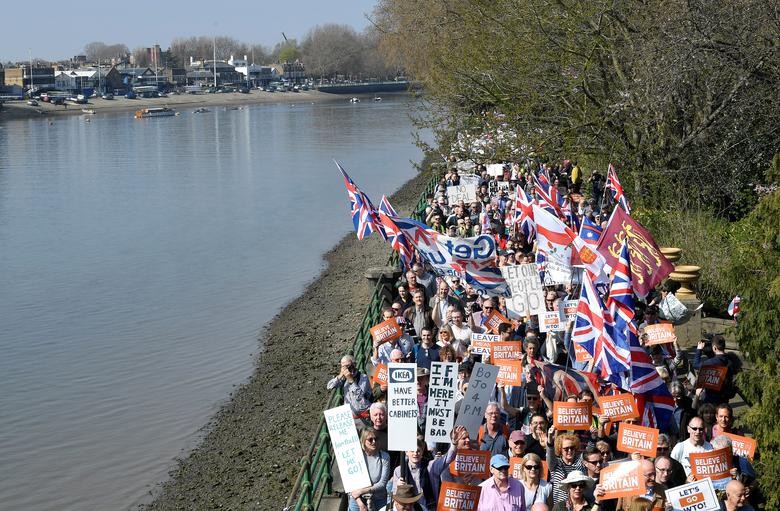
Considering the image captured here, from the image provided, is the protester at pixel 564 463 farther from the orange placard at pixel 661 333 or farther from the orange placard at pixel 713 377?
the orange placard at pixel 713 377

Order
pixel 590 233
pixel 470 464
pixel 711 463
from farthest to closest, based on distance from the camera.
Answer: pixel 590 233 < pixel 470 464 < pixel 711 463

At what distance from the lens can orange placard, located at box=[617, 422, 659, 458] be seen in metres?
8.99

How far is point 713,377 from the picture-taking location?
11.1 m

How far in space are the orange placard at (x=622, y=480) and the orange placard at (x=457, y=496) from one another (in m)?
1.00

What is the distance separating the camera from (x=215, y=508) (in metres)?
15.6

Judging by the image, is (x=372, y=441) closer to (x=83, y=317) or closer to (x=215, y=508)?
(x=215, y=508)

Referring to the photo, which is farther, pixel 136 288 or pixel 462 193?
pixel 136 288

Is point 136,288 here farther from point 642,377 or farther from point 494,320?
point 642,377

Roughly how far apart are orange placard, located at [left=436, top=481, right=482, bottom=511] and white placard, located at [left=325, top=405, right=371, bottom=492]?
938 mm

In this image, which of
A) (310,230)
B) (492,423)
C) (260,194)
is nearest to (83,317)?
(310,230)

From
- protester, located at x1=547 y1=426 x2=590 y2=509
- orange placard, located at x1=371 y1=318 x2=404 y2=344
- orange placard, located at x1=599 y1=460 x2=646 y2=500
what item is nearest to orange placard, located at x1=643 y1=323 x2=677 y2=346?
protester, located at x1=547 y1=426 x2=590 y2=509

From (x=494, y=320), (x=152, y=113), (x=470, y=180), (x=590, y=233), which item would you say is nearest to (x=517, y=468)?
(x=494, y=320)

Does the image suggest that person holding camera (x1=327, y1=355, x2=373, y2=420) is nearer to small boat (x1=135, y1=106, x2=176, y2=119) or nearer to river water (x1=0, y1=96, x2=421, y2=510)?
river water (x1=0, y1=96, x2=421, y2=510)

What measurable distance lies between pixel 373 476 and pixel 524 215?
10.1 meters
